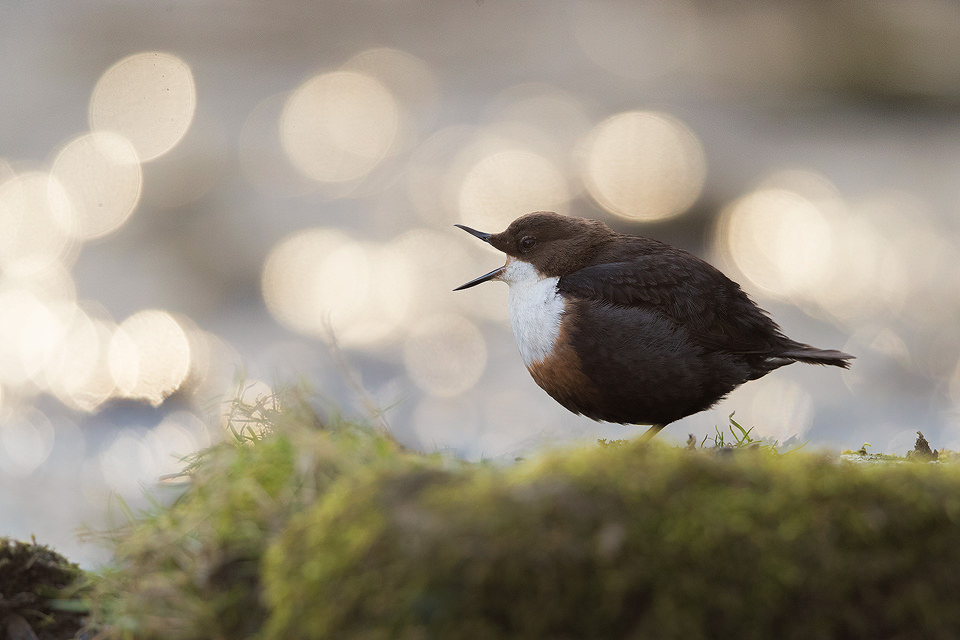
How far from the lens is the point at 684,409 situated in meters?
4.77

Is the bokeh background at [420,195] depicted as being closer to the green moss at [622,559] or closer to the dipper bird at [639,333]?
the dipper bird at [639,333]

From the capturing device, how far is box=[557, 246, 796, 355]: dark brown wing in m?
4.89

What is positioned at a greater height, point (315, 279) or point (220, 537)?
point (315, 279)

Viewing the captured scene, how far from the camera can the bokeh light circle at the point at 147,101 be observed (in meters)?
15.0

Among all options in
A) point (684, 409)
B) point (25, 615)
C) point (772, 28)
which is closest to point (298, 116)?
point (772, 28)

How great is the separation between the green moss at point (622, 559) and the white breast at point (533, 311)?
2828mm

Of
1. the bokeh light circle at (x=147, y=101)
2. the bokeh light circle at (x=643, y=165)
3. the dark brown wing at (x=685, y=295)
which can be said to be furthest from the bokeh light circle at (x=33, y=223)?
the dark brown wing at (x=685, y=295)

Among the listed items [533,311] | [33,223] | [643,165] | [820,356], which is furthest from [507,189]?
[820,356]

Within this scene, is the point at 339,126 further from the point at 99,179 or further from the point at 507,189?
the point at 99,179

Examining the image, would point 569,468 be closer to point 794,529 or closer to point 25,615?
point 794,529

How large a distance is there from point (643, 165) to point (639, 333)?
10.2 m

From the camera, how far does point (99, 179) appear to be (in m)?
14.5

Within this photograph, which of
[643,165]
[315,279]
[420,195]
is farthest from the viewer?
[643,165]

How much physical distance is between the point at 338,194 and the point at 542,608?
41.6 ft
